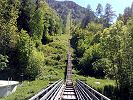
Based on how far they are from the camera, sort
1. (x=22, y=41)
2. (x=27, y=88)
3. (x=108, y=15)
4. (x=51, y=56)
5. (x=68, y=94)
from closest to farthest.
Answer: (x=68, y=94)
(x=27, y=88)
(x=22, y=41)
(x=51, y=56)
(x=108, y=15)

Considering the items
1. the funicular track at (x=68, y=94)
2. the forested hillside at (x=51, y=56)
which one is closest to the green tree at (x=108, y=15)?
the forested hillside at (x=51, y=56)

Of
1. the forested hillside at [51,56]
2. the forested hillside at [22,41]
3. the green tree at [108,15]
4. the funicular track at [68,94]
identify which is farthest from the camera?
the green tree at [108,15]

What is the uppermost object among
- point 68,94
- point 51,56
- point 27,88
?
point 51,56

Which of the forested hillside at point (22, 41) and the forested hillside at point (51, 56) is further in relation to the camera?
the forested hillside at point (22, 41)

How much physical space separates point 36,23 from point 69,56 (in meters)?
18.6

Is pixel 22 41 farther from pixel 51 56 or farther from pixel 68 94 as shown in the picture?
pixel 68 94

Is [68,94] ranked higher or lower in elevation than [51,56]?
lower

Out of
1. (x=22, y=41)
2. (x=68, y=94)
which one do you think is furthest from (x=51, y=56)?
(x=68, y=94)

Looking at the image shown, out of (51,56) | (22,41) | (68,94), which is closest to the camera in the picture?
(68,94)

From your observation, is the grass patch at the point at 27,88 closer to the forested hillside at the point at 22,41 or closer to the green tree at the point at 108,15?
the forested hillside at the point at 22,41

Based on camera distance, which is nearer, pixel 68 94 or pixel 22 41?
pixel 68 94

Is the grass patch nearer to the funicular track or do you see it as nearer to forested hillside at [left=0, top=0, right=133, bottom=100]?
forested hillside at [left=0, top=0, right=133, bottom=100]

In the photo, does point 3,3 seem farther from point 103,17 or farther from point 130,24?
point 103,17

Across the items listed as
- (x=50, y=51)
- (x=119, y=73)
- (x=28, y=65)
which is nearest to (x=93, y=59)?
(x=28, y=65)
